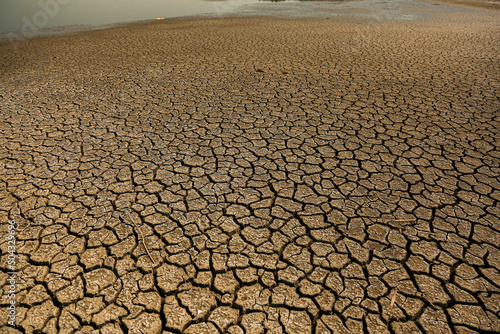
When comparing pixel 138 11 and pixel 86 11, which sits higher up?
pixel 86 11

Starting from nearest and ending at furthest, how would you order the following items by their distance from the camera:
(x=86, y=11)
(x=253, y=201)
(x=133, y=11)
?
(x=253, y=201) < (x=86, y=11) < (x=133, y=11)

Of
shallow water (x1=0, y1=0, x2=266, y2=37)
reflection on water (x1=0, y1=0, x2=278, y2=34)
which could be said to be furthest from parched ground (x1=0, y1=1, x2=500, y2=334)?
reflection on water (x1=0, y1=0, x2=278, y2=34)

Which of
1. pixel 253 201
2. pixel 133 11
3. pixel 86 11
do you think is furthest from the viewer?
pixel 133 11

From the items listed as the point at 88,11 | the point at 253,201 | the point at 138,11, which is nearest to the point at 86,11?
the point at 88,11

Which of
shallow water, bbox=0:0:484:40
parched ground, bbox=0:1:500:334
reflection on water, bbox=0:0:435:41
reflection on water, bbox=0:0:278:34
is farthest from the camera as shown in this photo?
reflection on water, bbox=0:0:278:34

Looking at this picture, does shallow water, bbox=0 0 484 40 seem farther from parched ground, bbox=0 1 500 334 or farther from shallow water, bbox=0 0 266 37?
parched ground, bbox=0 1 500 334

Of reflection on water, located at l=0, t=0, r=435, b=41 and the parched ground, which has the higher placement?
reflection on water, located at l=0, t=0, r=435, b=41

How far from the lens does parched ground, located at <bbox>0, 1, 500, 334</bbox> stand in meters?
1.93

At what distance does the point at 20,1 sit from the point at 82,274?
20.4m

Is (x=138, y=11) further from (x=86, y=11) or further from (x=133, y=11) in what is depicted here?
(x=86, y=11)

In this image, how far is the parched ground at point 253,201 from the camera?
1.93m

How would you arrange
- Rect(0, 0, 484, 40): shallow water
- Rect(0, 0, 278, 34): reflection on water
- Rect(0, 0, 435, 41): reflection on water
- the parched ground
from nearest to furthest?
the parched ground < Rect(0, 0, 484, 40): shallow water < Rect(0, 0, 435, 41): reflection on water < Rect(0, 0, 278, 34): reflection on water

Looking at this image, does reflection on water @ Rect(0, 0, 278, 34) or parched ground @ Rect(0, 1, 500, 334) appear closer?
parched ground @ Rect(0, 1, 500, 334)

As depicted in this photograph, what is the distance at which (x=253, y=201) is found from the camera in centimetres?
282
